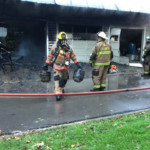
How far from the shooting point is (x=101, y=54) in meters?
6.33

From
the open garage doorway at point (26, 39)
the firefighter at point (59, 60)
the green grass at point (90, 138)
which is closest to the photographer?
the green grass at point (90, 138)

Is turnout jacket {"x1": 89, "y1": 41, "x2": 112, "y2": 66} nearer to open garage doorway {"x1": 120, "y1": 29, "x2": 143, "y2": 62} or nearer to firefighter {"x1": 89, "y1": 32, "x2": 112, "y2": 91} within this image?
firefighter {"x1": 89, "y1": 32, "x2": 112, "y2": 91}

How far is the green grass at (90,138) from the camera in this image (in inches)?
119

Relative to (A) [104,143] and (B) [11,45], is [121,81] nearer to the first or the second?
(A) [104,143]

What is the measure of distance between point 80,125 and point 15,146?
1.21 metres

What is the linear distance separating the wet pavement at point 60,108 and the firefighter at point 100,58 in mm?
602

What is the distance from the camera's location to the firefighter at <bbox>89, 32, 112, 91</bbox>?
631 cm

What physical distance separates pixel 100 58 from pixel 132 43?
405 inches

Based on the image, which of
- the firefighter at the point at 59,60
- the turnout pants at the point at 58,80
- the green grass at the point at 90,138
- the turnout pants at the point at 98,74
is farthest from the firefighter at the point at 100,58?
the green grass at the point at 90,138

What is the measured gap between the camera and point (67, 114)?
182 inches

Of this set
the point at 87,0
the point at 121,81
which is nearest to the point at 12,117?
the point at 121,81

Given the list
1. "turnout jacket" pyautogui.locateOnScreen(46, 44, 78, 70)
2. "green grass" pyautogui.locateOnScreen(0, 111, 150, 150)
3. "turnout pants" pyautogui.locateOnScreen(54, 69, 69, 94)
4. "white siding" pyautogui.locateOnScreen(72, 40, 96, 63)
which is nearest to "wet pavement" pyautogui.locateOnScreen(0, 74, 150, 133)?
"turnout pants" pyautogui.locateOnScreen(54, 69, 69, 94)

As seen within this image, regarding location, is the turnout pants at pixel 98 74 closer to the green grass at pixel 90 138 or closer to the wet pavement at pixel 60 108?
the wet pavement at pixel 60 108

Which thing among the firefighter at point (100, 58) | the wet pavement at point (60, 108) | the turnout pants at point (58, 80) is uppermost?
the firefighter at point (100, 58)
